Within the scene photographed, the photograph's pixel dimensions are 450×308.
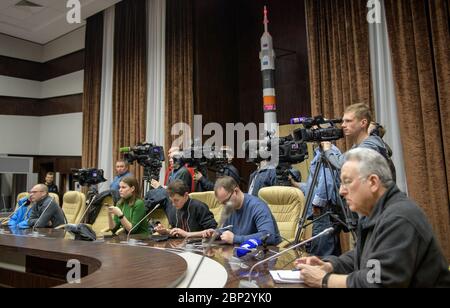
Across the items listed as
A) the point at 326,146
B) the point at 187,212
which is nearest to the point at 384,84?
the point at 326,146

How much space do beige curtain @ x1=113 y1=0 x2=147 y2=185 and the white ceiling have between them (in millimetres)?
359

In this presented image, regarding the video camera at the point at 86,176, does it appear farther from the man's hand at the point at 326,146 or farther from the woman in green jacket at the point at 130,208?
the man's hand at the point at 326,146

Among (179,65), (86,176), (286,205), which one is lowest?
(286,205)

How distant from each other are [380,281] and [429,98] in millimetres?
2647

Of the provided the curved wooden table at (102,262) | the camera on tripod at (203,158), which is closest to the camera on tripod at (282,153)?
the camera on tripod at (203,158)

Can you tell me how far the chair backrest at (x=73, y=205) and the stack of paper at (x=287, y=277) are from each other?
313 centimetres

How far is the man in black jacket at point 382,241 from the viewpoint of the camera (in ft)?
3.24

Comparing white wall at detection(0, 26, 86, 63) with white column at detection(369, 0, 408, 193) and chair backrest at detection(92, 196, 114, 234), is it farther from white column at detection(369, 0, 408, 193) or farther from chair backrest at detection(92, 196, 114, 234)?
white column at detection(369, 0, 408, 193)

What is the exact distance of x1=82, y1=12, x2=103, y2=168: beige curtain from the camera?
6.04 meters

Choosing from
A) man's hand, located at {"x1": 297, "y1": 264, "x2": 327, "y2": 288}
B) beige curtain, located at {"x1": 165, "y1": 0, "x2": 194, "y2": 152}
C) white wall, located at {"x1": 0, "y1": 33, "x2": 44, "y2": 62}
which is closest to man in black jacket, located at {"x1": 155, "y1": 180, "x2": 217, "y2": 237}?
man's hand, located at {"x1": 297, "y1": 264, "x2": 327, "y2": 288}

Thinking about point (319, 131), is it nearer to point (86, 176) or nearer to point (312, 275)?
point (312, 275)

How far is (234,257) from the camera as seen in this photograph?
164 cm

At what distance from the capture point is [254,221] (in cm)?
219

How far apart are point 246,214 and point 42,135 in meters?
6.28
